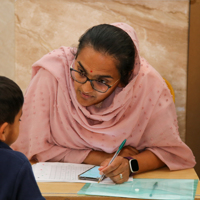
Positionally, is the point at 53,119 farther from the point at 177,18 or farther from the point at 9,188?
the point at 177,18

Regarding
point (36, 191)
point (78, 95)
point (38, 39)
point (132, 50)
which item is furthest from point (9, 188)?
point (38, 39)

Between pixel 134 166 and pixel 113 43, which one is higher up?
pixel 113 43

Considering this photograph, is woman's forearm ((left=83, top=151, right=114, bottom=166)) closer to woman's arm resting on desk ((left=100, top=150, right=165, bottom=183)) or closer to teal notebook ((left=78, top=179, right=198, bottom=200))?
woman's arm resting on desk ((left=100, top=150, right=165, bottom=183))

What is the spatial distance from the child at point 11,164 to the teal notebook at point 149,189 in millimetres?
411

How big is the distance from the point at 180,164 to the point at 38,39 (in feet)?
5.35

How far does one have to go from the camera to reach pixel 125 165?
152 cm

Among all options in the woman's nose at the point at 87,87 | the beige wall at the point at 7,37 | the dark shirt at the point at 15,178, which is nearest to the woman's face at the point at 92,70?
the woman's nose at the point at 87,87

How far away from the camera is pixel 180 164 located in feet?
5.69

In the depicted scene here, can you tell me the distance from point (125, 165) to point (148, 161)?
7.4 inches

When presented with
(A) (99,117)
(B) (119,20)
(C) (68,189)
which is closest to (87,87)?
(A) (99,117)

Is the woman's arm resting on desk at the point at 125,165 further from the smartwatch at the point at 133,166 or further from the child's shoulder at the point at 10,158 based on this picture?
the child's shoulder at the point at 10,158

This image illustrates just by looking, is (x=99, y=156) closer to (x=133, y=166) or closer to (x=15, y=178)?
(x=133, y=166)

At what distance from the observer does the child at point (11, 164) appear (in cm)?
92

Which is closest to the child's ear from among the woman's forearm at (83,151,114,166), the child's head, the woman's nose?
the child's head
